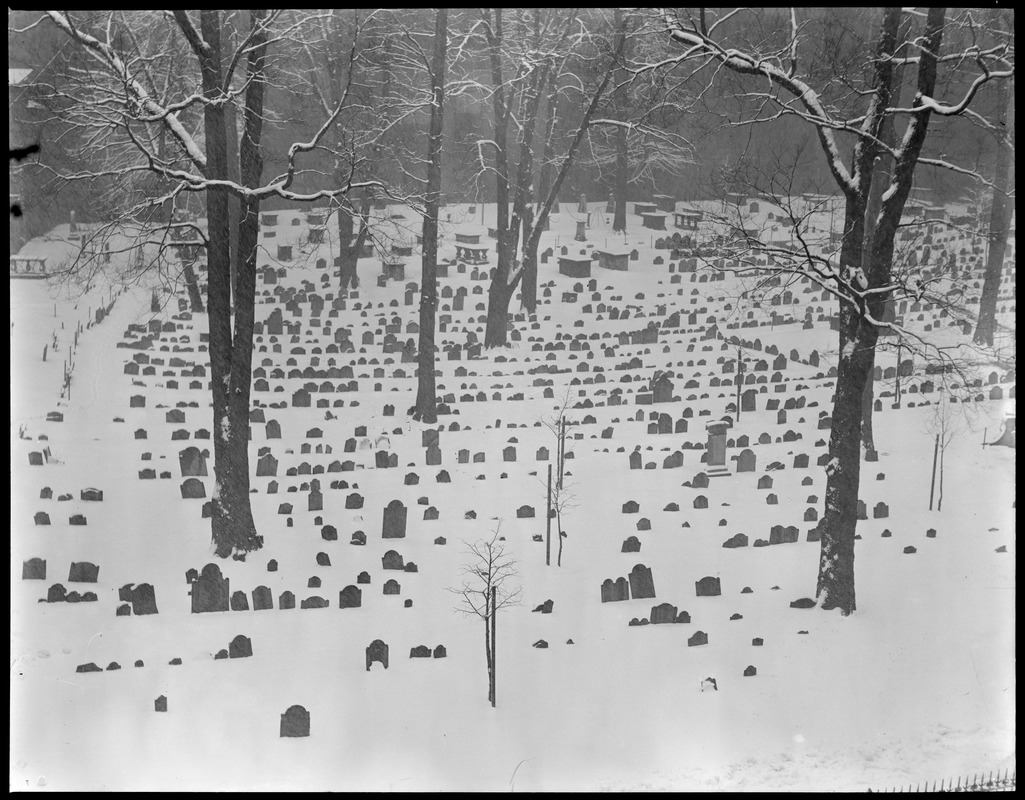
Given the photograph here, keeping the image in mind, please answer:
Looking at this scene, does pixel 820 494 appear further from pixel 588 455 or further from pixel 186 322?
pixel 186 322

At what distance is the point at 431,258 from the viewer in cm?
1421

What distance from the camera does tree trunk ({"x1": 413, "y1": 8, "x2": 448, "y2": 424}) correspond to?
45.6 ft

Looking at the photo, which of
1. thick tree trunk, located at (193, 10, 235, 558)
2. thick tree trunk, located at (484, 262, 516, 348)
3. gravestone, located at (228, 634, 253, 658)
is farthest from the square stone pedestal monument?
gravestone, located at (228, 634, 253, 658)

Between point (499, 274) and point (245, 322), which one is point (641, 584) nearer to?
point (245, 322)

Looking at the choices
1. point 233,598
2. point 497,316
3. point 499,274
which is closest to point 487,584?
point 233,598

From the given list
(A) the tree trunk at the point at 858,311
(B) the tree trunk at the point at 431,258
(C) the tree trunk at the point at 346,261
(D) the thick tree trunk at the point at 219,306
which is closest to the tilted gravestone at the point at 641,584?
(A) the tree trunk at the point at 858,311

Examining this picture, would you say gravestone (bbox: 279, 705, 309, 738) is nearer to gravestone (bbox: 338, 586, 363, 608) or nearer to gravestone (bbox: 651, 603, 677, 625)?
gravestone (bbox: 338, 586, 363, 608)

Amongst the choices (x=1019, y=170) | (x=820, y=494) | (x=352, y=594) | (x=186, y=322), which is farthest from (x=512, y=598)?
(x=186, y=322)

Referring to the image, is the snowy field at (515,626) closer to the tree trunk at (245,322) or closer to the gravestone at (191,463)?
the gravestone at (191,463)

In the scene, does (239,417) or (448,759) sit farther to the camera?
(239,417)

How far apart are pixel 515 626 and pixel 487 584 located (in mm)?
570

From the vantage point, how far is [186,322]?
18203 mm

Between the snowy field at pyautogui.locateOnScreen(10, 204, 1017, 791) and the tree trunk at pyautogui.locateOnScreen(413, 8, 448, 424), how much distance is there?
47 centimetres

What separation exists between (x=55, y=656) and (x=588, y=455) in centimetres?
654
